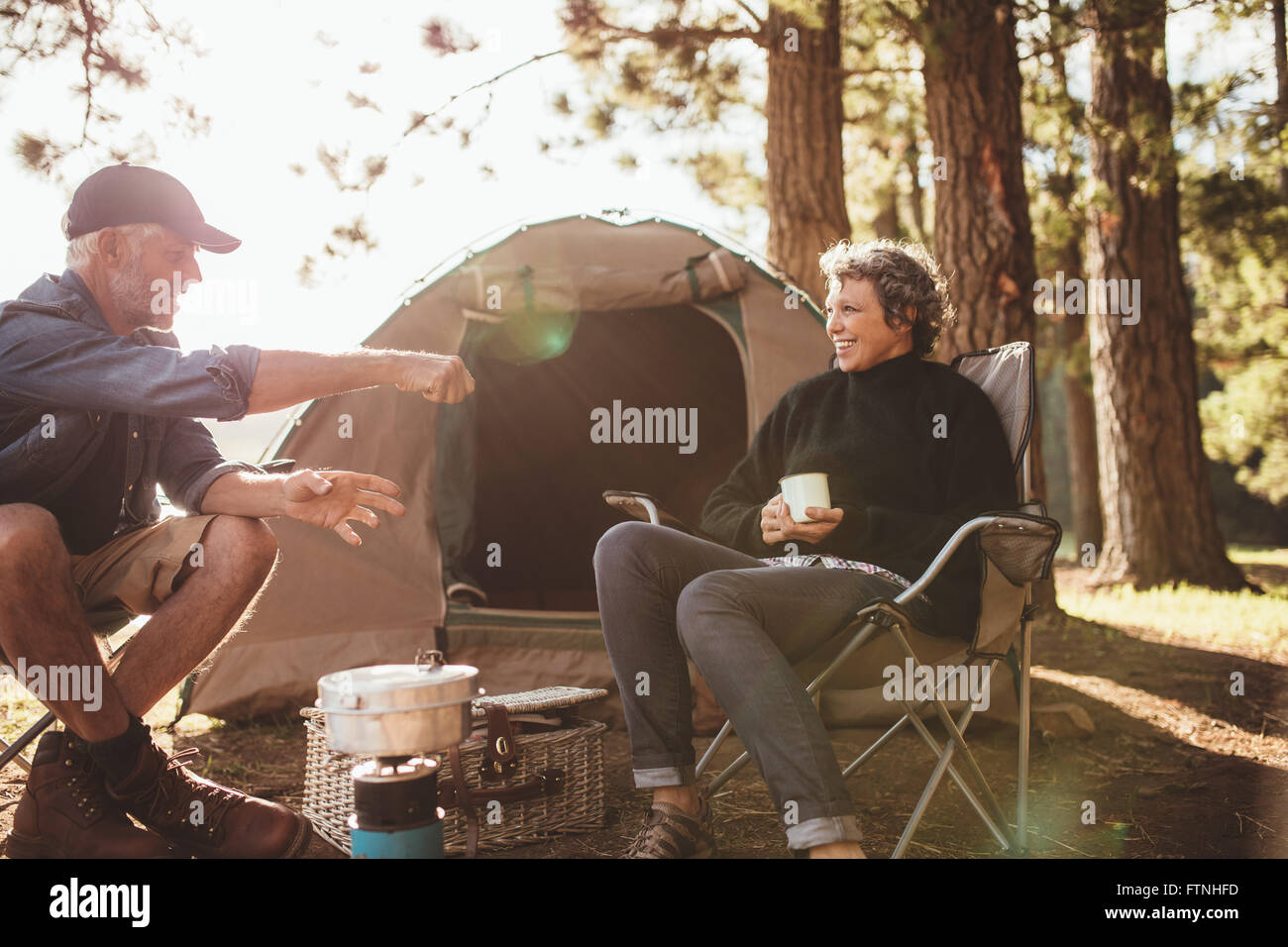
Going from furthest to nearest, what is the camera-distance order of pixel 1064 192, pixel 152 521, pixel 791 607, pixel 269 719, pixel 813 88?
pixel 1064 192 → pixel 813 88 → pixel 269 719 → pixel 152 521 → pixel 791 607

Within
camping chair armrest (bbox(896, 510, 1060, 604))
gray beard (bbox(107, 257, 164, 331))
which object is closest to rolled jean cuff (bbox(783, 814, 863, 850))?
camping chair armrest (bbox(896, 510, 1060, 604))

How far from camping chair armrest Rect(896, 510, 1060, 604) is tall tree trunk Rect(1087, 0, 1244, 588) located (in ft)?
15.1

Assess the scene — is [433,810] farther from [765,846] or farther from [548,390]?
[548,390]

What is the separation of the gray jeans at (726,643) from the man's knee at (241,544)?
635mm

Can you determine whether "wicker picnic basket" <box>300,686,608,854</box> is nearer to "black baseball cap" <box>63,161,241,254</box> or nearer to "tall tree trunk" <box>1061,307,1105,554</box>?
"black baseball cap" <box>63,161,241,254</box>

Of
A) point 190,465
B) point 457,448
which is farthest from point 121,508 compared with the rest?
point 457,448

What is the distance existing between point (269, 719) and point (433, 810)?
194cm

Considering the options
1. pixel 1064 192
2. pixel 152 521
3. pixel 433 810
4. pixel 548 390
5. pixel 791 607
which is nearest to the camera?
pixel 433 810

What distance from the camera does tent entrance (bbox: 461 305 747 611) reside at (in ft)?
14.1

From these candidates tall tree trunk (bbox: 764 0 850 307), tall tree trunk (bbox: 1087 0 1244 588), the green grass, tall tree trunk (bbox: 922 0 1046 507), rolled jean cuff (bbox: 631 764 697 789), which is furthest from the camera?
tall tree trunk (bbox: 1087 0 1244 588)

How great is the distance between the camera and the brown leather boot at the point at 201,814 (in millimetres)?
1849

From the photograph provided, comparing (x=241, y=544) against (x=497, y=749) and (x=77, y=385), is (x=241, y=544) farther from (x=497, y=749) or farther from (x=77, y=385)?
(x=497, y=749)

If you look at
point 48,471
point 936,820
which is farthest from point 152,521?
point 936,820
